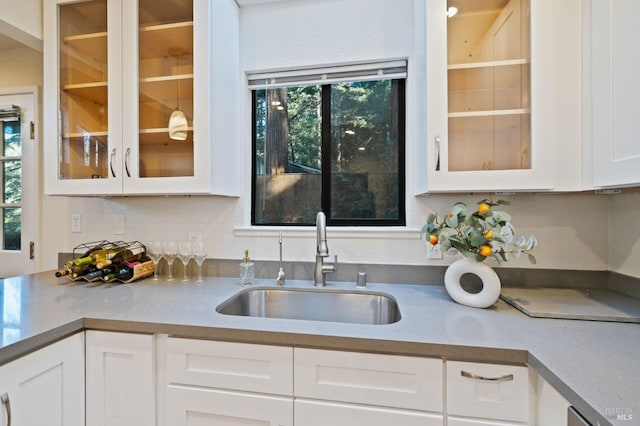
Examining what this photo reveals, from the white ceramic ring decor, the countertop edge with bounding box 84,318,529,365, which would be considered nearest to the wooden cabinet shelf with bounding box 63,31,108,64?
the countertop edge with bounding box 84,318,529,365

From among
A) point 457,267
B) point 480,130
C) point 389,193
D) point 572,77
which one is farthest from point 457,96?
point 457,267

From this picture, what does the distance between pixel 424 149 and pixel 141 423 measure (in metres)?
1.47

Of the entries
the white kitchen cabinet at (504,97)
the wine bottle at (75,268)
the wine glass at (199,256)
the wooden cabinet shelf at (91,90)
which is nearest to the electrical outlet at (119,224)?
the wine bottle at (75,268)

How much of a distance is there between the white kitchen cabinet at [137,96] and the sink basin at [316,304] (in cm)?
56

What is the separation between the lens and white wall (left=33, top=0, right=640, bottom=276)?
134 cm

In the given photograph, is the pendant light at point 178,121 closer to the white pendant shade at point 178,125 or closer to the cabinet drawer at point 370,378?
the white pendant shade at point 178,125

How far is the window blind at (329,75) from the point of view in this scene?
156 centimetres

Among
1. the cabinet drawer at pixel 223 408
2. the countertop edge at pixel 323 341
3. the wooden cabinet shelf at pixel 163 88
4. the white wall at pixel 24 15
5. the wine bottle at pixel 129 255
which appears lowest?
the cabinet drawer at pixel 223 408

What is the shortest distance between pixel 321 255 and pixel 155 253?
97 centimetres

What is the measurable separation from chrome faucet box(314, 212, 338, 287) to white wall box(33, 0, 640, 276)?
13 cm

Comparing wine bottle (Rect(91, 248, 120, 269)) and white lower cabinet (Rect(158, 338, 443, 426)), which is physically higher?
wine bottle (Rect(91, 248, 120, 269))

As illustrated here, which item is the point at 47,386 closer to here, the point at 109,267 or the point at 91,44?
the point at 109,267

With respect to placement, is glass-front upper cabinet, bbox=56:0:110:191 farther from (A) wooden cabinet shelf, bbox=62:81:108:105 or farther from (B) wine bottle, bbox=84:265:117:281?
(B) wine bottle, bbox=84:265:117:281

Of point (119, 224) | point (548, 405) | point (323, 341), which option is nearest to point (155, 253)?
point (119, 224)
